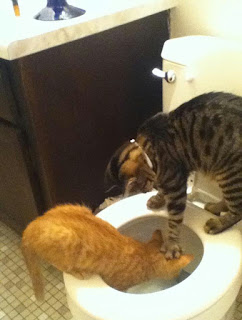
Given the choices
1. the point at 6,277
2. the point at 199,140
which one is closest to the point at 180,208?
the point at 199,140

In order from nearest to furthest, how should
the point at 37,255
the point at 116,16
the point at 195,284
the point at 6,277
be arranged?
the point at 195,284 → the point at 37,255 → the point at 116,16 → the point at 6,277

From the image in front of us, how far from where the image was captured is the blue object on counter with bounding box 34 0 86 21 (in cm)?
100

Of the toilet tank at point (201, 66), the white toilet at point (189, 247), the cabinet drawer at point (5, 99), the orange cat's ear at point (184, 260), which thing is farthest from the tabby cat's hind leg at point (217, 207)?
the cabinet drawer at point (5, 99)

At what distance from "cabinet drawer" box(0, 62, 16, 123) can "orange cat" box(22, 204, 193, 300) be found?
274mm

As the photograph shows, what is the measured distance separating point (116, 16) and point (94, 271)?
617 mm

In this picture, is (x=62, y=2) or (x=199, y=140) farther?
(x=62, y=2)

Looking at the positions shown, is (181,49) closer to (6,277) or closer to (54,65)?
(54,65)

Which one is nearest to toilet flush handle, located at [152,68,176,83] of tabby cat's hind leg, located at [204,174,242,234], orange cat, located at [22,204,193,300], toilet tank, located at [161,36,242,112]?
toilet tank, located at [161,36,242,112]

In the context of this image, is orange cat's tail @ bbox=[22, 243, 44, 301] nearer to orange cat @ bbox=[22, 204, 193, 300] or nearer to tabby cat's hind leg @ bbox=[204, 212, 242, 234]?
orange cat @ bbox=[22, 204, 193, 300]

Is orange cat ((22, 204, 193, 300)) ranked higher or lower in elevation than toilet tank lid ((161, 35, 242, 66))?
lower

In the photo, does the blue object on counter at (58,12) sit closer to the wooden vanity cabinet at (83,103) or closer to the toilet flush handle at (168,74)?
the wooden vanity cabinet at (83,103)

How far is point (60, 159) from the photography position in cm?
107

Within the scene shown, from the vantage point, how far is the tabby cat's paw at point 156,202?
0.96 metres

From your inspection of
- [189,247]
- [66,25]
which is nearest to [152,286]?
[189,247]
